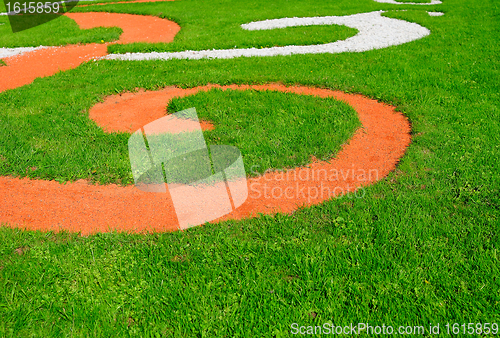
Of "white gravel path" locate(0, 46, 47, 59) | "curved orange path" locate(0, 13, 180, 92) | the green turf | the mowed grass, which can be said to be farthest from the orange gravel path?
the mowed grass

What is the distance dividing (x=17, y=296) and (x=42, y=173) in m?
2.21

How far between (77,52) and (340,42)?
7.41 m

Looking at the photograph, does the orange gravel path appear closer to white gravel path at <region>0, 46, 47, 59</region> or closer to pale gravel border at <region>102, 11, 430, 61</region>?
pale gravel border at <region>102, 11, 430, 61</region>

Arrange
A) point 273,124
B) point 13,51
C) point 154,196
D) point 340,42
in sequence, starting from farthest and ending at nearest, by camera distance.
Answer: point 13,51 < point 340,42 < point 273,124 < point 154,196

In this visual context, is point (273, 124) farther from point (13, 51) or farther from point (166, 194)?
point (13, 51)

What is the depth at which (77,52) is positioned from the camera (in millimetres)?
11109

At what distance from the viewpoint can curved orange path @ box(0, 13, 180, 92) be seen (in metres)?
9.42

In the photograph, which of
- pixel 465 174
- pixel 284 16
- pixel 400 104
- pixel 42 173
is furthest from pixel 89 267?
pixel 284 16

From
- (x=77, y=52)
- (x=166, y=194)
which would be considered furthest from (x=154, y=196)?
(x=77, y=52)

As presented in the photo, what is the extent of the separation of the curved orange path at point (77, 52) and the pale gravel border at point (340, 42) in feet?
3.64

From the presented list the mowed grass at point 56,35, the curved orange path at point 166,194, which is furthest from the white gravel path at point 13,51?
the curved orange path at point 166,194

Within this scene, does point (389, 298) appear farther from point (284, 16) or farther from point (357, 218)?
point (284, 16)

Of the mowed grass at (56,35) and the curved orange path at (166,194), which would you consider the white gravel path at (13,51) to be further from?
the curved orange path at (166,194)

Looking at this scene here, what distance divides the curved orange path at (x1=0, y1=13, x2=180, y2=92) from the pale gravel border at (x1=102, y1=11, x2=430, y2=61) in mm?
1108
